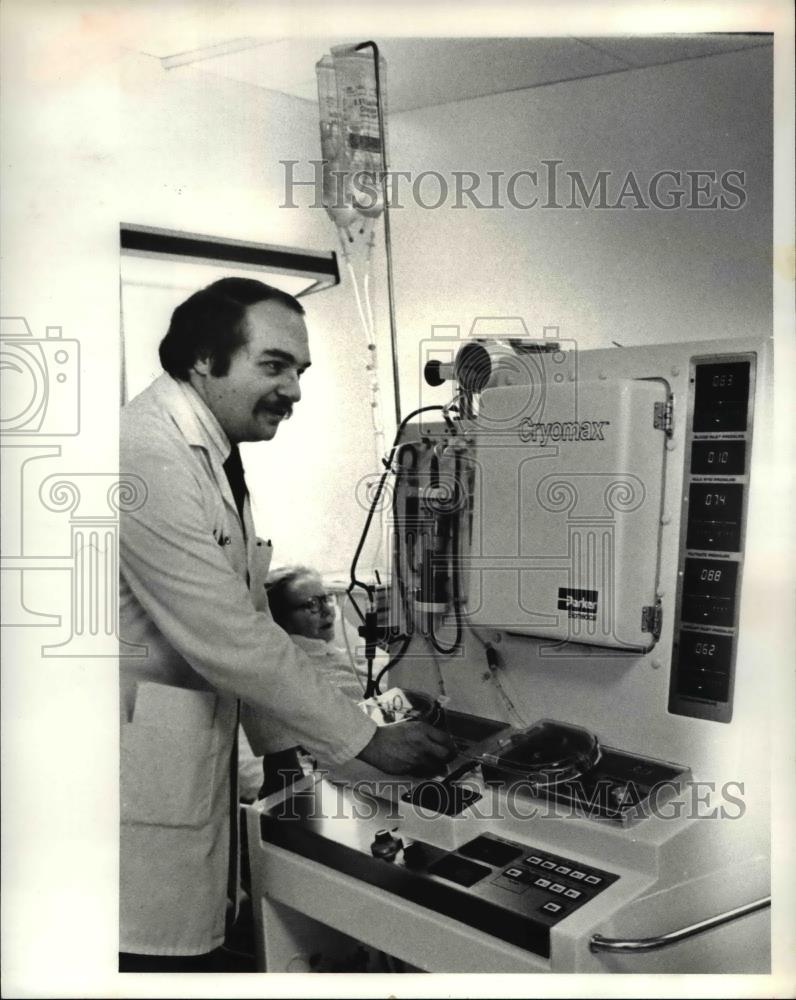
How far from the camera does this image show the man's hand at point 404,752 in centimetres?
161

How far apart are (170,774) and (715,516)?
3.37 feet

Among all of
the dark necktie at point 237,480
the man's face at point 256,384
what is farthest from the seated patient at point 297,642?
the man's face at point 256,384

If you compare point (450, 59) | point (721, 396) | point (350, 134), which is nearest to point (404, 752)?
point (721, 396)

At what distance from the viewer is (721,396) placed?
1.52 meters

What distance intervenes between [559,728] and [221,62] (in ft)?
4.26

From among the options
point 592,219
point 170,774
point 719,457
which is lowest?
point 170,774

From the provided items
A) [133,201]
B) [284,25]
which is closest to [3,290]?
[133,201]

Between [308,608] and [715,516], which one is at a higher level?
[715,516]

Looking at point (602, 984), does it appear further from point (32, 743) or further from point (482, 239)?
point (482, 239)

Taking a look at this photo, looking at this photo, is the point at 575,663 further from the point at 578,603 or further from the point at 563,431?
the point at 563,431

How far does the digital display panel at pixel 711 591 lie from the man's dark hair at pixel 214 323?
0.80 meters

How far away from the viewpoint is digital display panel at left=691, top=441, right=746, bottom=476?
1.53 m

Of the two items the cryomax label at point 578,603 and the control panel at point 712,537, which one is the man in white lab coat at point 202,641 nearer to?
the cryomax label at point 578,603

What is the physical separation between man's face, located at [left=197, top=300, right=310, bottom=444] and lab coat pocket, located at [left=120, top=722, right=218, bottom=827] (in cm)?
53
